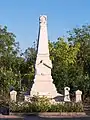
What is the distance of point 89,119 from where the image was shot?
18.6 metres

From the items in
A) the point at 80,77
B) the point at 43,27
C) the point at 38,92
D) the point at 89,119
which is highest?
the point at 43,27

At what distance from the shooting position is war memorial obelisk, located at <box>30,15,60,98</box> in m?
26.6

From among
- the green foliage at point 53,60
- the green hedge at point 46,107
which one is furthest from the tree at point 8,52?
the green hedge at point 46,107

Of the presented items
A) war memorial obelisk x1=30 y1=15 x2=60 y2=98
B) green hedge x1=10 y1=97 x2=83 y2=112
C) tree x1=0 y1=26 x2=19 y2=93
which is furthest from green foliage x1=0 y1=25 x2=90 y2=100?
green hedge x1=10 y1=97 x2=83 y2=112

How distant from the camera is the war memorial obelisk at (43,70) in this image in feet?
87.3

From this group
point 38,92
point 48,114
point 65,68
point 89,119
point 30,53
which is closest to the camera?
point 89,119

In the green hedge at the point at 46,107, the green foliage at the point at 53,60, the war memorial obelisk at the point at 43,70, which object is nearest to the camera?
the green hedge at the point at 46,107

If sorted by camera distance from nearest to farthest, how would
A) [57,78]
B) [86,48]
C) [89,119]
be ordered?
[89,119] → [57,78] → [86,48]

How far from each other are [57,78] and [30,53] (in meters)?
15.4

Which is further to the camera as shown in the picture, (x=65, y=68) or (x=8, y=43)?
(x=8, y=43)

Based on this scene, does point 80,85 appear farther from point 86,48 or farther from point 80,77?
point 86,48

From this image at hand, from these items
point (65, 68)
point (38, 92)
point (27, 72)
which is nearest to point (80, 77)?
point (65, 68)

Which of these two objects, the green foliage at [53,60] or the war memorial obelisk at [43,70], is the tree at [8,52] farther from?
the war memorial obelisk at [43,70]

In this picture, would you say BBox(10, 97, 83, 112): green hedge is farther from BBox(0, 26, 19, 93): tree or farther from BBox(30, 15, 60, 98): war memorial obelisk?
BBox(0, 26, 19, 93): tree
